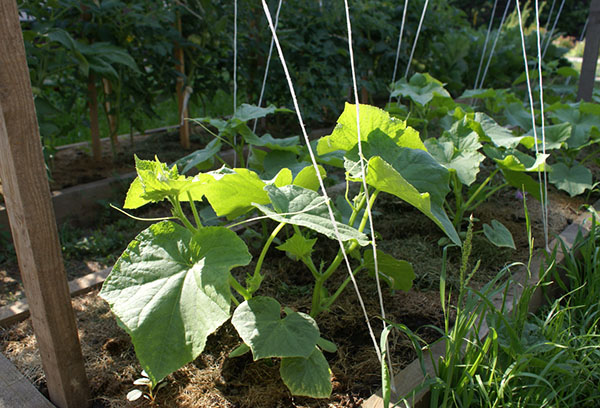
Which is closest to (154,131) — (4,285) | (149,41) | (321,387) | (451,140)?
(149,41)

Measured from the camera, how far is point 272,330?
4.00 ft

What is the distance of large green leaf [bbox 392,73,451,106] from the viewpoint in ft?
8.32

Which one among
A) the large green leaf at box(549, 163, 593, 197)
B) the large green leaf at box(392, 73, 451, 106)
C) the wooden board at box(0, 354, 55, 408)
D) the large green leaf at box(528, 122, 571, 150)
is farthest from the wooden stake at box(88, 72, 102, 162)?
the large green leaf at box(549, 163, 593, 197)

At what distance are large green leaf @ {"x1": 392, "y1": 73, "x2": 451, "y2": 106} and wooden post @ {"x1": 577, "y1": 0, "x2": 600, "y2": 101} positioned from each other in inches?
59.8

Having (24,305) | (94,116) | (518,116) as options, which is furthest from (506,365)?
(94,116)

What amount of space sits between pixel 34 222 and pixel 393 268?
980 mm

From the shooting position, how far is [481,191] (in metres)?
2.26

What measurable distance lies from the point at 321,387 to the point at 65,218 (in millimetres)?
1988

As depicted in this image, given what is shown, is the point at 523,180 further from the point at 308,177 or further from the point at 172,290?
the point at 172,290

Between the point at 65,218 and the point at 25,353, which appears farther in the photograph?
the point at 65,218

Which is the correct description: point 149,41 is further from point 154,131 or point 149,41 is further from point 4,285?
point 4,285

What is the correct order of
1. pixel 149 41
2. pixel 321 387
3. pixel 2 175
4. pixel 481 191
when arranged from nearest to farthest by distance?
pixel 2 175 → pixel 321 387 → pixel 481 191 → pixel 149 41

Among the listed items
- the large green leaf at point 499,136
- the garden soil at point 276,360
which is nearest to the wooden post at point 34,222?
the garden soil at point 276,360

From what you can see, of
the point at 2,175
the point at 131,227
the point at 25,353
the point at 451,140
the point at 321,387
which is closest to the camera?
the point at 2,175
